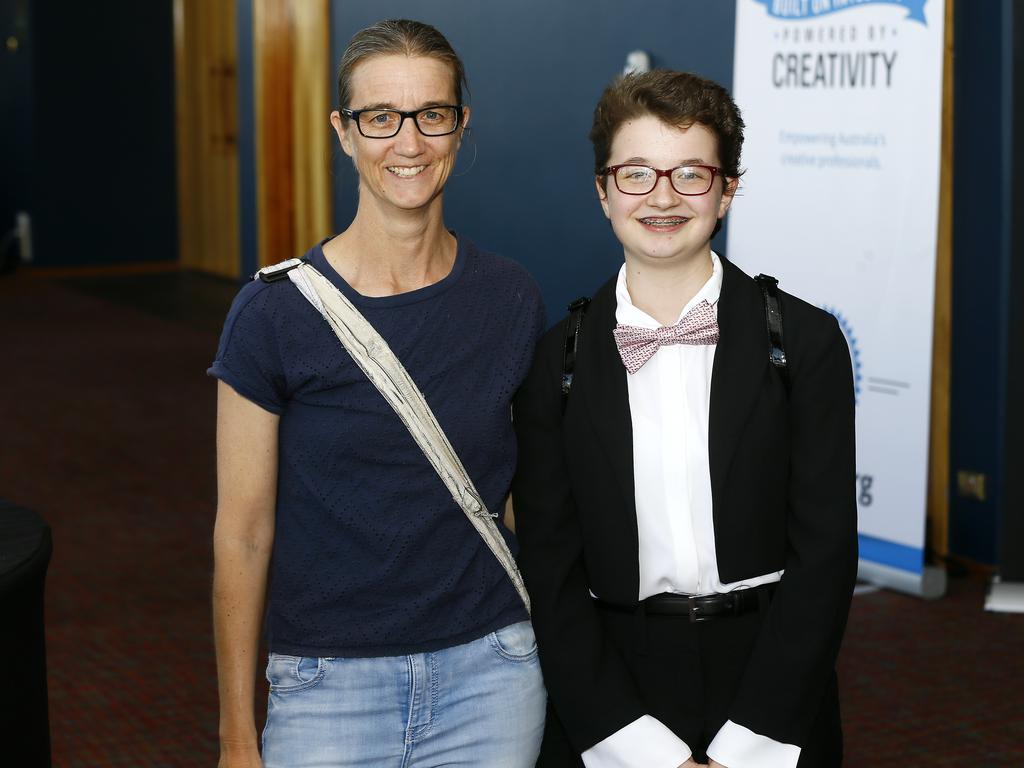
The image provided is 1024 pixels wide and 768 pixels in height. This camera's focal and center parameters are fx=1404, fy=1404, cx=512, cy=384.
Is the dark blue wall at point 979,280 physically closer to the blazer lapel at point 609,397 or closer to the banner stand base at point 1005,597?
the banner stand base at point 1005,597

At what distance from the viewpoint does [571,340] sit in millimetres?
1688

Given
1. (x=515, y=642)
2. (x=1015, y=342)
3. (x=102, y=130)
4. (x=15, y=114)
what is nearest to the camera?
(x=515, y=642)

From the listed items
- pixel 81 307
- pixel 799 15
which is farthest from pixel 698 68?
pixel 81 307

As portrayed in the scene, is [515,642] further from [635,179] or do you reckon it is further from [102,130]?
[102,130]

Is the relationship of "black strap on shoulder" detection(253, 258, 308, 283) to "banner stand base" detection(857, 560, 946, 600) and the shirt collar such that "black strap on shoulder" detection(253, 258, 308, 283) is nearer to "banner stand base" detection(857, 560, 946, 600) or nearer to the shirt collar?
the shirt collar

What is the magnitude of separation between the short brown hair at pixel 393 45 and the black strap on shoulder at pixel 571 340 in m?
0.30

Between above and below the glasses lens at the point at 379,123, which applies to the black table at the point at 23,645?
below

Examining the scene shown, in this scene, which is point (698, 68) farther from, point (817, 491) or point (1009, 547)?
point (817, 491)

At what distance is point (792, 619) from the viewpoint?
1.60 m

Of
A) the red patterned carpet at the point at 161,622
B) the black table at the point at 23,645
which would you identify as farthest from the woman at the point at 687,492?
the red patterned carpet at the point at 161,622

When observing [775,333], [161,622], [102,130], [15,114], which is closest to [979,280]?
[161,622]

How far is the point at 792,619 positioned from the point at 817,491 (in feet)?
0.49

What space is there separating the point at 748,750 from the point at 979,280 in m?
2.81

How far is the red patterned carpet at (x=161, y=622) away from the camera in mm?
3150
